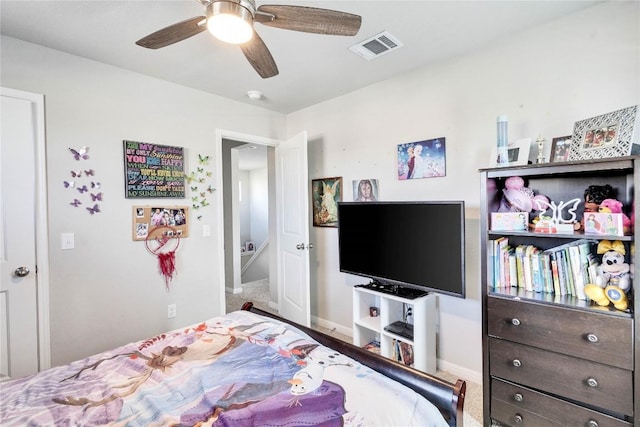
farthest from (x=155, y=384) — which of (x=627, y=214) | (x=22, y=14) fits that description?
(x=627, y=214)

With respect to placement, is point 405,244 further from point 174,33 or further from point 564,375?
point 174,33

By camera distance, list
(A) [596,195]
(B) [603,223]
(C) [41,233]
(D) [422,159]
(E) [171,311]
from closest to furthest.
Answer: (B) [603,223]
(A) [596,195]
(C) [41,233]
(D) [422,159]
(E) [171,311]

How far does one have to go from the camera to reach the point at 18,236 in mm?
2023

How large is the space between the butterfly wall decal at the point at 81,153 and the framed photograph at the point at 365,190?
2223 mm

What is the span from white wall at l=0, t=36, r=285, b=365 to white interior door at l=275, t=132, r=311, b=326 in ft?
2.60

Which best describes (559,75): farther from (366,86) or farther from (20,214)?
(20,214)

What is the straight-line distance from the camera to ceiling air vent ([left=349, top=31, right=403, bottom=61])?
2016mm

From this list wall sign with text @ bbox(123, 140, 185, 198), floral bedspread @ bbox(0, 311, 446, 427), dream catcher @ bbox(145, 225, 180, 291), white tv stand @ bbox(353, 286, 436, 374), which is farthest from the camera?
dream catcher @ bbox(145, 225, 180, 291)

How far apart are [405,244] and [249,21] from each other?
68.8 inches

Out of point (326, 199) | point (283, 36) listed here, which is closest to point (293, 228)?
point (326, 199)

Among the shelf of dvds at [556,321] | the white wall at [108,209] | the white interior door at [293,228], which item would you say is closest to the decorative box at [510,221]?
the shelf of dvds at [556,321]

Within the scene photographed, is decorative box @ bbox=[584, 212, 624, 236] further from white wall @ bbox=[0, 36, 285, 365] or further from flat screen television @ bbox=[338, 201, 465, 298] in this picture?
white wall @ bbox=[0, 36, 285, 365]

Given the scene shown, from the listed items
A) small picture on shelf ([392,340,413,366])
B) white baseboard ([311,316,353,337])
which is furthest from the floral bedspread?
white baseboard ([311,316,353,337])

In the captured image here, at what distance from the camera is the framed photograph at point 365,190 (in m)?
2.83
